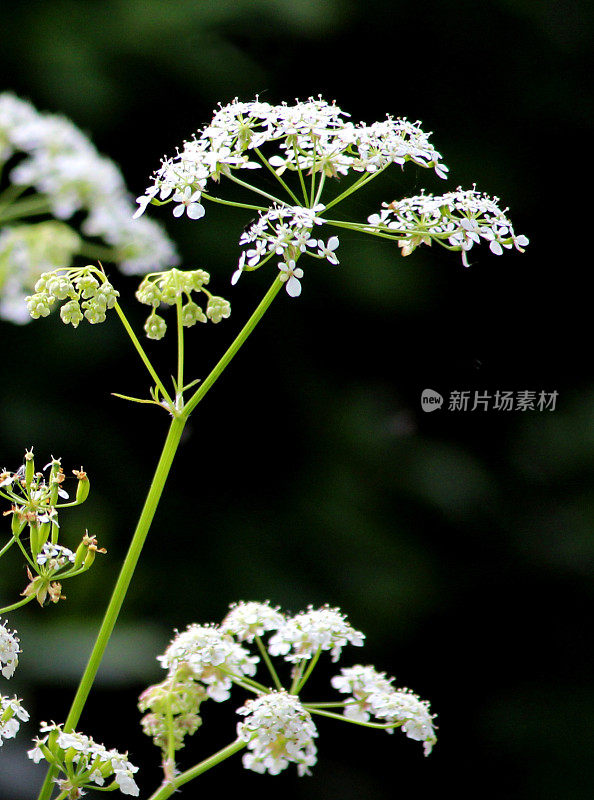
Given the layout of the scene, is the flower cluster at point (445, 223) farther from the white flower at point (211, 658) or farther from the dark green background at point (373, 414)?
the dark green background at point (373, 414)

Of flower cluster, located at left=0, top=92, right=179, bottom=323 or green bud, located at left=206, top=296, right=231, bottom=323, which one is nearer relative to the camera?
green bud, located at left=206, top=296, right=231, bottom=323

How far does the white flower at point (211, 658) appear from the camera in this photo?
578 mm

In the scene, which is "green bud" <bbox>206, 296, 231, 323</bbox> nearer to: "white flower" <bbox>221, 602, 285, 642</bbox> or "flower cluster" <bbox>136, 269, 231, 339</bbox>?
"flower cluster" <bbox>136, 269, 231, 339</bbox>

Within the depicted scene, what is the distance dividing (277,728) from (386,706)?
0.08 meters

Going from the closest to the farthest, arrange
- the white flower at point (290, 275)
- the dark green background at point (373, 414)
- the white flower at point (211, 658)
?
1. the white flower at point (290, 275)
2. the white flower at point (211, 658)
3. the dark green background at point (373, 414)

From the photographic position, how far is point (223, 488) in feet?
5.32

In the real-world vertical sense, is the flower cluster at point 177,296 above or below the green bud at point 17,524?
above

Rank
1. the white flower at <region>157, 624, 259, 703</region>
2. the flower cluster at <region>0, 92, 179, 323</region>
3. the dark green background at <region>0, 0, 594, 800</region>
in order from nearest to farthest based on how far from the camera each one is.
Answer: the white flower at <region>157, 624, 259, 703</region>
the flower cluster at <region>0, 92, 179, 323</region>
the dark green background at <region>0, 0, 594, 800</region>

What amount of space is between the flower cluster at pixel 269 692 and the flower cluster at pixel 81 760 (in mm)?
76

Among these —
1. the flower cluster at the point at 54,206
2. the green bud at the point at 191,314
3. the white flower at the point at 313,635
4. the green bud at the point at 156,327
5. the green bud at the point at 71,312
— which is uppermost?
the flower cluster at the point at 54,206

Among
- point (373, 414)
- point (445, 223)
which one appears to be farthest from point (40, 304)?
point (373, 414)

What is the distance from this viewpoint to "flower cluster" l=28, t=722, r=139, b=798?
1.58 feet

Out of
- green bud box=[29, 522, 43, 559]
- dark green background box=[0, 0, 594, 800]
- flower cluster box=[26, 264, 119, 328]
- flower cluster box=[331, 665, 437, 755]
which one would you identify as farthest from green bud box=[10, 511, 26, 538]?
dark green background box=[0, 0, 594, 800]

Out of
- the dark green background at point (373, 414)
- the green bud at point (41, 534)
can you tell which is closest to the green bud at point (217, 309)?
the green bud at point (41, 534)
